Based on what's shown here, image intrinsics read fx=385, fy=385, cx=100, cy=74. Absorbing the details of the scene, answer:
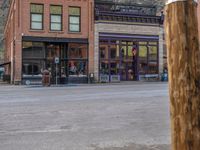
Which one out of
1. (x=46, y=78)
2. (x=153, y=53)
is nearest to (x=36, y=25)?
(x=46, y=78)

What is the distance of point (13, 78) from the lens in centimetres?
3941

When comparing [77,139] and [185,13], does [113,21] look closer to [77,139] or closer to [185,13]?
[77,139]

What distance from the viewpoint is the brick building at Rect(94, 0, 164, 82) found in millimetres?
41812

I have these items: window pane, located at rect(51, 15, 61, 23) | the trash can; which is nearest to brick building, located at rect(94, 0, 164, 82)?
window pane, located at rect(51, 15, 61, 23)

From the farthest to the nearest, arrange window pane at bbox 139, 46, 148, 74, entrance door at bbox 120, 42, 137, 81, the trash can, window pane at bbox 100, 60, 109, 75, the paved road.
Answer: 1. window pane at bbox 139, 46, 148, 74
2. entrance door at bbox 120, 42, 137, 81
3. window pane at bbox 100, 60, 109, 75
4. the trash can
5. the paved road

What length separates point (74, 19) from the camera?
4091 centimetres

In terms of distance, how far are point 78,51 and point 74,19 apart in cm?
342

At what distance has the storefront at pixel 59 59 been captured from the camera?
127ft

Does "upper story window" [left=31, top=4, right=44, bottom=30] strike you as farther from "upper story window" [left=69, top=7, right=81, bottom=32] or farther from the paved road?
the paved road

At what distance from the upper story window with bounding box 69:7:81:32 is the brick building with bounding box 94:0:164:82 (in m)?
1.98

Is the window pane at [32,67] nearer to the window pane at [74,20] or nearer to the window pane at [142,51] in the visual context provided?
the window pane at [74,20]

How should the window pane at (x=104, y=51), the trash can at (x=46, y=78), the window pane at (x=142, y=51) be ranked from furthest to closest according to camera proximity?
the window pane at (x=142, y=51) < the window pane at (x=104, y=51) < the trash can at (x=46, y=78)

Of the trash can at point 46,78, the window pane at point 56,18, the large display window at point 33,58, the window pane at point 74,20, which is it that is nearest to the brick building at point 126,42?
the window pane at point 74,20

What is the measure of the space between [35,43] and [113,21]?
894 cm
